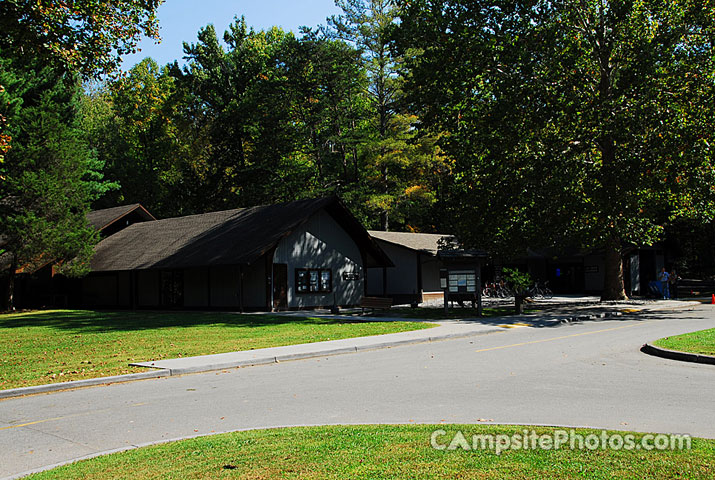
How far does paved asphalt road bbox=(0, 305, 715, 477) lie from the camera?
7.68 meters

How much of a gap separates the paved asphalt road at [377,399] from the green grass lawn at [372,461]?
94 cm

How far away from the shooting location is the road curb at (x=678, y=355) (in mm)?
12945

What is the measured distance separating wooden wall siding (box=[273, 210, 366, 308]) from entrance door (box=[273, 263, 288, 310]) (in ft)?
0.78

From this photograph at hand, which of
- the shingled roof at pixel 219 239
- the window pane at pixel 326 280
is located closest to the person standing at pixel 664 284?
the shingled roof at pixel 219 239

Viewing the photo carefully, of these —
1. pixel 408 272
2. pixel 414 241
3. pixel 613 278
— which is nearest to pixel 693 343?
pixel 613 278

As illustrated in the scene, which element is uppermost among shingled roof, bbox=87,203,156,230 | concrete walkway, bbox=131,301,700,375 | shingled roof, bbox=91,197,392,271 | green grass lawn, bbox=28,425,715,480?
shingled roof, bbox=87,203,156,230

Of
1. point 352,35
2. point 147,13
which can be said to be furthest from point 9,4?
point 352,35

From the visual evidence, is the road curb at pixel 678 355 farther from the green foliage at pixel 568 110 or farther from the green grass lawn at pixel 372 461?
the green foliage at pixel 568 110

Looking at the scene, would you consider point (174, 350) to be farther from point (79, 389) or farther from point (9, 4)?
point (9, 4)

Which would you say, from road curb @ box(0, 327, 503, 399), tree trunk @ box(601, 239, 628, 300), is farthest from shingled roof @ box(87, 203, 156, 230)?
road curb @ box(0, 327, 503, 399)

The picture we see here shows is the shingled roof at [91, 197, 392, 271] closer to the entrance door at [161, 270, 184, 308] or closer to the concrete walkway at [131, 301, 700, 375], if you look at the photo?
the entrance door at [161, 270, 184, 308]

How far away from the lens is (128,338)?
20.4 m

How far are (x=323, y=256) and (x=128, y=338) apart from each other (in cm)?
1666

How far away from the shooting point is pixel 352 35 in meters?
52.4
